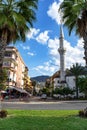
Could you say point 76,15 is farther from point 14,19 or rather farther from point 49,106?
point 49,106

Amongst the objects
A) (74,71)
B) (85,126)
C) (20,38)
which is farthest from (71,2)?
(74,71)

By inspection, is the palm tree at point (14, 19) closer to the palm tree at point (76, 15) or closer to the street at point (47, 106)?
the palm tree at point (76, 15)

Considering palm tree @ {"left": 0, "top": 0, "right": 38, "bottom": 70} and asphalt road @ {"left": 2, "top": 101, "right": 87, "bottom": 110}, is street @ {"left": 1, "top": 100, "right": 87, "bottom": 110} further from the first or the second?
palm tree @ {"left": 0, "top": 0, "right": 38, "bottom": 70}

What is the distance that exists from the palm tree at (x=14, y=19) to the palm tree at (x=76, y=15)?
7.76 feet

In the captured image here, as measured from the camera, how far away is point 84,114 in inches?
724

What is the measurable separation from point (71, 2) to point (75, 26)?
1843 mm

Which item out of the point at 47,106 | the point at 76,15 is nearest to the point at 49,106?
the point at 47,106

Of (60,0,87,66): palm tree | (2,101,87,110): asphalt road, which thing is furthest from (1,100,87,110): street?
(60,0,87,66): palm tree

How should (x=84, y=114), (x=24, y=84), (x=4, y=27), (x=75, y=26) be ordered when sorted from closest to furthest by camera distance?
1. (x=84, y=114)
2. (x=4, y=27)
3. (x=75, y=26)
4. (x=24, y=84)

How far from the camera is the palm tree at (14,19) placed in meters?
21.1

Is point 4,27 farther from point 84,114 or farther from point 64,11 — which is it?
point 84,114

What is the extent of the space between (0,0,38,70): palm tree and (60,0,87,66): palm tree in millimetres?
2364

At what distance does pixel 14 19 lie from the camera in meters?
21.3

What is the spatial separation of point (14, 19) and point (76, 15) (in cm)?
452
